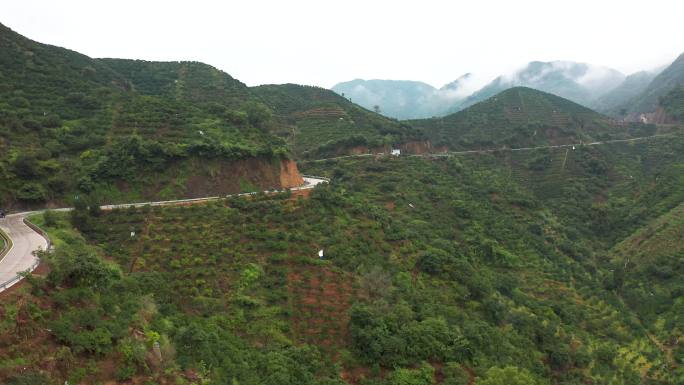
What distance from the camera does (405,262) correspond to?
1201 inches

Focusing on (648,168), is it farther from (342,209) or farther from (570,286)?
(342,209)

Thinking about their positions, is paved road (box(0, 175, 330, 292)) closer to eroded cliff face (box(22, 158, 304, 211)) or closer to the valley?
the valley

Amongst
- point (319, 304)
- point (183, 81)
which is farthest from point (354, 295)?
point (183, 81)

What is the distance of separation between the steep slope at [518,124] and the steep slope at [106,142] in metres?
46.0

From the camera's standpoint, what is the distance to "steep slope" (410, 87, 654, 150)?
7669 centimetres

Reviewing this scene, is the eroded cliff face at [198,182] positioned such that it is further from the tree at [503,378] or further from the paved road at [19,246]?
the tree at [503,378]

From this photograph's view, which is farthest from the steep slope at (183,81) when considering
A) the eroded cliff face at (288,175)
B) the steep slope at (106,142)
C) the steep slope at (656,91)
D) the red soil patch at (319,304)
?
the steep slope at (656,91)

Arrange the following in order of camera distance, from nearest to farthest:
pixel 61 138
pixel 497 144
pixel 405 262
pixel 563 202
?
1. pixel 405 262
2. pixel 61 138
3. pixel 563 202
4. pixel 497 144

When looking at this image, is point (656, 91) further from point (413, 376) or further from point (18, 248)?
point (18, 248)

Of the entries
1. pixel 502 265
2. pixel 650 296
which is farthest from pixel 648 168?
pixel 502 265

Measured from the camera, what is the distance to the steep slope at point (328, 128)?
62531 mm

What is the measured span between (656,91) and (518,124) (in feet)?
280

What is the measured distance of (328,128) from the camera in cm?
7119

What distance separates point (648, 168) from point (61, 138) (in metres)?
76.6
